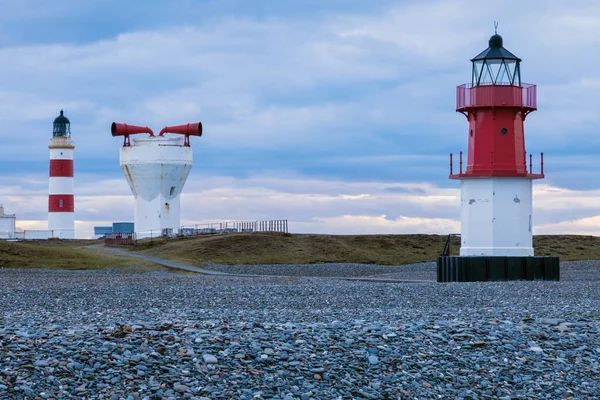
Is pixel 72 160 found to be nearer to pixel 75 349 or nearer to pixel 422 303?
pixel 422 303

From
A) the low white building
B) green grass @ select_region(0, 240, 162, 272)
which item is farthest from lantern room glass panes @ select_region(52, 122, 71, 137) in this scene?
green grass @ select_region(0, 240, 162, 272)

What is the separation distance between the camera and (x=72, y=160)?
63.7 meters

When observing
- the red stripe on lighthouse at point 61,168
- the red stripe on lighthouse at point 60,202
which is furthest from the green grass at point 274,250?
the red stripe on lighthouse at point 61,168

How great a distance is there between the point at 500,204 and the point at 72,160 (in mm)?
42467

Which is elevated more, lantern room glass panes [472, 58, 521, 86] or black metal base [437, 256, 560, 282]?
lantern room glass panes [472, 58, 521, 86]

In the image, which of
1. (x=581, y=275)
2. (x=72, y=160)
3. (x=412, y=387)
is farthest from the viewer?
(x=72, y=160)

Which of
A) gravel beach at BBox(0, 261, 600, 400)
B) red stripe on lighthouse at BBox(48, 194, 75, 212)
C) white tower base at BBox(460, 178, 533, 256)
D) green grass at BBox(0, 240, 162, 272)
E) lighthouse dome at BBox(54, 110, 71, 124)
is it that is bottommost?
gravel beach at BBox(0, 261, 600, 400)

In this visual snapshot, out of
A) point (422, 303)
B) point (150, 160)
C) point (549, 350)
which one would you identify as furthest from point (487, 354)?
point (150, 160)

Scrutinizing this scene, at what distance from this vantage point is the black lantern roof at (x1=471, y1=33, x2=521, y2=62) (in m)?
28.0

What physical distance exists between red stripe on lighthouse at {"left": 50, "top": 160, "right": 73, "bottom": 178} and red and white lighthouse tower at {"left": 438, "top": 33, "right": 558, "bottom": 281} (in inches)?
1603

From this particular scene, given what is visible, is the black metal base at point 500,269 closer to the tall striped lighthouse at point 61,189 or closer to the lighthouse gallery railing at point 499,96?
the lighthouse gallery railing at point 499,96

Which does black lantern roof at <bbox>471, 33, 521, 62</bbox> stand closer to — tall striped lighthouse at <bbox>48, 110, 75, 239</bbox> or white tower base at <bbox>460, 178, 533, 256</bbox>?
white tower base at <bbox>460, 178, 533, 256</bbox>

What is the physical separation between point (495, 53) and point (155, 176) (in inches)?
1178

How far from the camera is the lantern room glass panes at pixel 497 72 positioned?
27.8 m
